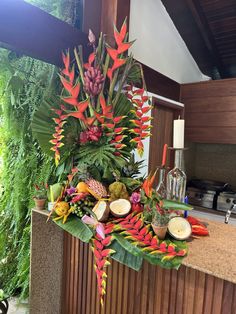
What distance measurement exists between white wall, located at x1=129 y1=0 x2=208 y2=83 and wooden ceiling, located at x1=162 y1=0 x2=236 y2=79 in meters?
0.09

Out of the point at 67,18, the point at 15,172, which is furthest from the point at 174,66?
the point at 15,172

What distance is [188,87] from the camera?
273cm

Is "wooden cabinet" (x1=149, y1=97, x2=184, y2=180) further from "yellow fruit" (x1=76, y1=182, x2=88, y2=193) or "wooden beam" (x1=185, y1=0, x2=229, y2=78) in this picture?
"yellow fruit" (x1=76, y1=182, x2=88, y2=193)

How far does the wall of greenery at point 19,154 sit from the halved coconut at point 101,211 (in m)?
0.62

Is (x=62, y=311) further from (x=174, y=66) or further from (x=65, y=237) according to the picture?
(x=174, y=66)

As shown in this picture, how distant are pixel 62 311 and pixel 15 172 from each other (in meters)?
1.01

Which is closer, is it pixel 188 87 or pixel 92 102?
pixel 92 102

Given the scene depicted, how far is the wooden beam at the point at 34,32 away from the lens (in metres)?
1.13

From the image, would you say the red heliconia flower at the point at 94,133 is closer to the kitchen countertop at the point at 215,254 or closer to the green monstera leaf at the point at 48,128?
the green monstera leaf at the point at 48,128

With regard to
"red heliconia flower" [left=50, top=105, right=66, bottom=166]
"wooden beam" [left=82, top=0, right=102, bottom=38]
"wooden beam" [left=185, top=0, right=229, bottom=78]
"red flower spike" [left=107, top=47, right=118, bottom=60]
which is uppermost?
"wooden beam" [left=185, top=0, right=229, bottom=78]

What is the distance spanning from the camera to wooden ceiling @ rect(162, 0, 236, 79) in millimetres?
2305

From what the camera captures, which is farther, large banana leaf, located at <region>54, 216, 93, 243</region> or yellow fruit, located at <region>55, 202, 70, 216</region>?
yellow fruit, located at <region>55, 202, 70, 216</region>

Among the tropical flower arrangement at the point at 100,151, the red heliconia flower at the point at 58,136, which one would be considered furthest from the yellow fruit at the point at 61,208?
the red heliconia flower at the point at 58,136

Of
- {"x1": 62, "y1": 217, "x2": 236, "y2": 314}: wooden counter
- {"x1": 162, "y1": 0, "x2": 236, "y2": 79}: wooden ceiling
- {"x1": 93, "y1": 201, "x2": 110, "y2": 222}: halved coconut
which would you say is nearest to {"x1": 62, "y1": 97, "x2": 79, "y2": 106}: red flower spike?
{"x1": 93, "y1": 201, "x2": 110, "y2": 222}: halved coconut
